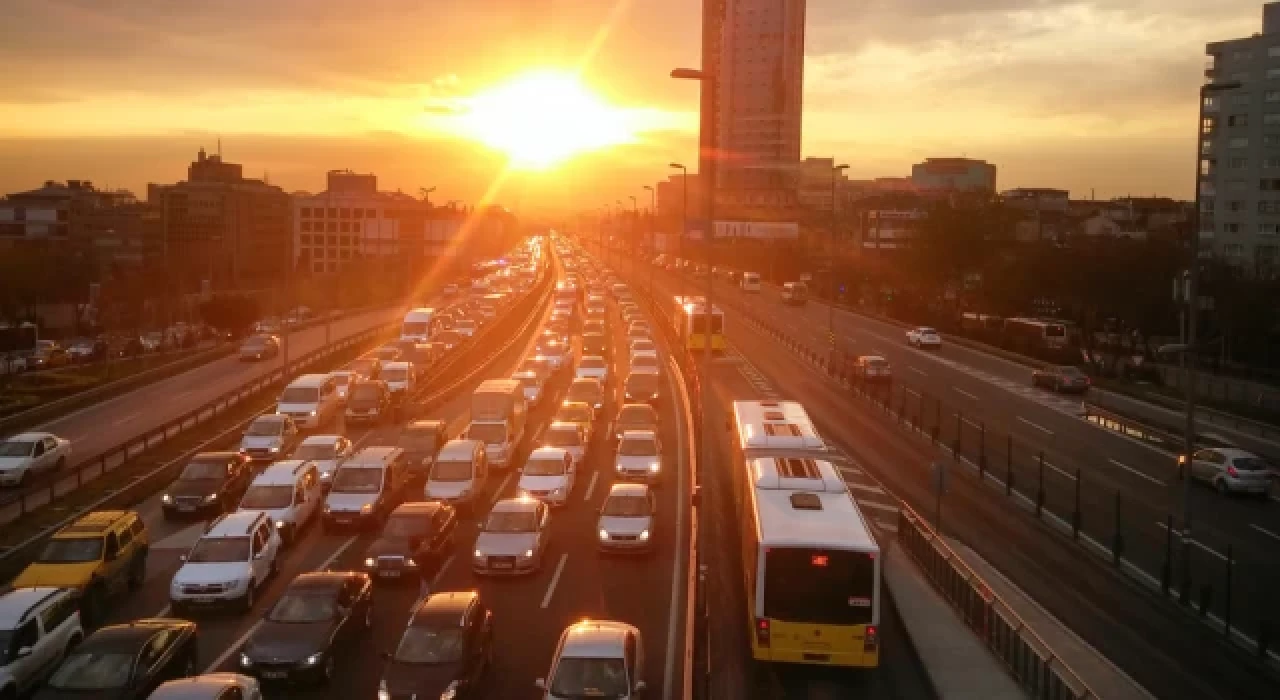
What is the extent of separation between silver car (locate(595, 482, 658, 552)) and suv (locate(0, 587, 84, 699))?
31.6ft

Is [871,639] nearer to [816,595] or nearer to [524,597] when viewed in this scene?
[816,595]

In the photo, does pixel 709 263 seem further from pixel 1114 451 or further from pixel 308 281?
pixel 308 281

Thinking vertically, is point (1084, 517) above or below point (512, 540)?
below

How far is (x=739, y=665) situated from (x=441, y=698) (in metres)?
4.99

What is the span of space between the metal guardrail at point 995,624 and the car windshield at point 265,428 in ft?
63.3

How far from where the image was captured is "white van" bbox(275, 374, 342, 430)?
36062 mm

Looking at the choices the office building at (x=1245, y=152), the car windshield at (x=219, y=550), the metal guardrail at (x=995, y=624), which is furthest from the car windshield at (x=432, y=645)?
the office building at (x=1245, y=152)

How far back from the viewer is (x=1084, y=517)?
88.6ft

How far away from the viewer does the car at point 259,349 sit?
182 ft

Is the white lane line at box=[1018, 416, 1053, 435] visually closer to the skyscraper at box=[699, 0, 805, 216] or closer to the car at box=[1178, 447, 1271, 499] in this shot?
the car at box=[1178, 447, 1271, 499]

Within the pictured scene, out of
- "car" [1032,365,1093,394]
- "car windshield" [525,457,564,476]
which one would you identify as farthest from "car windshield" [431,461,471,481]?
"car" [1032,365,1093,394]

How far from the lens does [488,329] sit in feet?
204

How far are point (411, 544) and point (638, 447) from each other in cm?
1011

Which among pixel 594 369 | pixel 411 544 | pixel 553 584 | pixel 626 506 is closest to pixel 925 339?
pixel 594 369
